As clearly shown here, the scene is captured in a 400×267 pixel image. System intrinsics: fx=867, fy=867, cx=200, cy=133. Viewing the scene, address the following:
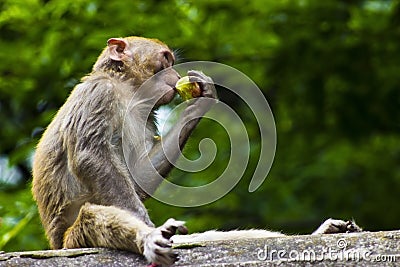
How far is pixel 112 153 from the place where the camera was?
5051 mm

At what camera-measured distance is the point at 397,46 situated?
9.41 meters

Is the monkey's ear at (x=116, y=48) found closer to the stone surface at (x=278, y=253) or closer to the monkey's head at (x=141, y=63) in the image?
the monkey's head at (x=141, y=63)

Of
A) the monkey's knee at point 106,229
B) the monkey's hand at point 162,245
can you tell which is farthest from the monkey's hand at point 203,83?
the monkey's hand at point 162,245

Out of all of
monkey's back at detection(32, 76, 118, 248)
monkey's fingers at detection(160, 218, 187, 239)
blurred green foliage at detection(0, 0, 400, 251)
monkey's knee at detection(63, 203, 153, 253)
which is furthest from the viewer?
blurred green foliage at detection(0, 0, 400, 251)

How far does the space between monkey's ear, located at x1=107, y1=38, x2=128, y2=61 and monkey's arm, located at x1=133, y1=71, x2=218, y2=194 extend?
0.52 metres

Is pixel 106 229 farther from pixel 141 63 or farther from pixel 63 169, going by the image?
pixel 141 63

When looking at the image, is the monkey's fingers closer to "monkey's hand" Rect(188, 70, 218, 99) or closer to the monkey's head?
"monkey's hand" Rect(188, 70, 218, 99)

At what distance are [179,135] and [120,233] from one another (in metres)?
1.37

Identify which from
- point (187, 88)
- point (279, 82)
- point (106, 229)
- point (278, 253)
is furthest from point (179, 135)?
point (279, 82)

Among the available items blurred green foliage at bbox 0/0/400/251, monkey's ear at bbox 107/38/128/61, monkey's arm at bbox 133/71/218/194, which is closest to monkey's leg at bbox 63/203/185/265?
monkey's arm at bbox 133/71/218/194

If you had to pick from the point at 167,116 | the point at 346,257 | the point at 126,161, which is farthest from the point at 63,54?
the point at 346,257

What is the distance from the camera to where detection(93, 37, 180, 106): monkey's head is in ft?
18.7

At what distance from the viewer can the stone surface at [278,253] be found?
3795 millimetres

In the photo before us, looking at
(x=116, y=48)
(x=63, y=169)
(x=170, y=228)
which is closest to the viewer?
(x=170, y=228)
